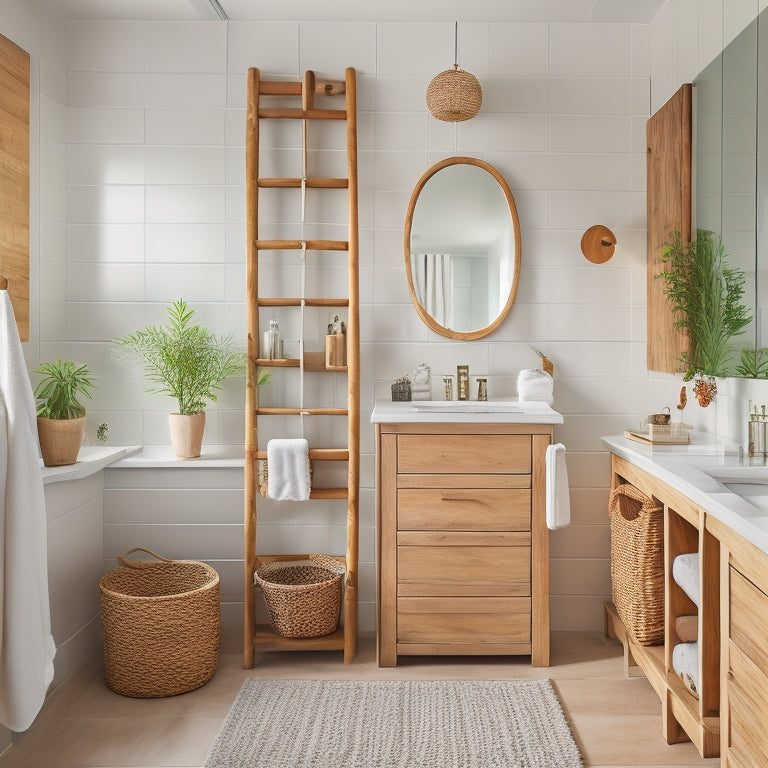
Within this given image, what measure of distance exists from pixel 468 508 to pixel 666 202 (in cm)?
146

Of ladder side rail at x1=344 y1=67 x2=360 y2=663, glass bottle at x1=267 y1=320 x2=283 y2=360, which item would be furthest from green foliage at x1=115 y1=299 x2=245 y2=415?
ladder side rail at x1=344 y1=67 x2=360 y2=663

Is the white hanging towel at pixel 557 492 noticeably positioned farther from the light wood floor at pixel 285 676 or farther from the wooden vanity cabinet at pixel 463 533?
the light wood floor at pixel 285 676

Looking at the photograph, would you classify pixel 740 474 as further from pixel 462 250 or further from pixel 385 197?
pixel 385 197

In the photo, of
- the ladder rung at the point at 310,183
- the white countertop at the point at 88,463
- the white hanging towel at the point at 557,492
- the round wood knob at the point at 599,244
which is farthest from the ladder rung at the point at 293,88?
the white hanging towel at the point at 557,492

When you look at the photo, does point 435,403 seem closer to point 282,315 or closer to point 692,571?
point 282,315

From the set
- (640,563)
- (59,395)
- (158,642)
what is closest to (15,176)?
(59,395)

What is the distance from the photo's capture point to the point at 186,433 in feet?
9.94

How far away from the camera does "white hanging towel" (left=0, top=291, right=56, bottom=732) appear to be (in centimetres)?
198

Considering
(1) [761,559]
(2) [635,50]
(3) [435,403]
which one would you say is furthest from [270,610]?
(2) [635,50]

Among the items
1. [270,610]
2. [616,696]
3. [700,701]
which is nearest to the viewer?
[700,701]

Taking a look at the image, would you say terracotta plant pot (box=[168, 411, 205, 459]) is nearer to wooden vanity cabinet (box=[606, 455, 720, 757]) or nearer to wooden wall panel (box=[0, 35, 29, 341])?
wooden wall panel (box=[0, 35, 29, 341])

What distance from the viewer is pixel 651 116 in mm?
3105

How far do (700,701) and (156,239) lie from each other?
2666 millimetres

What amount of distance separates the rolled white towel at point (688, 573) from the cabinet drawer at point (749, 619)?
12.0 inches
